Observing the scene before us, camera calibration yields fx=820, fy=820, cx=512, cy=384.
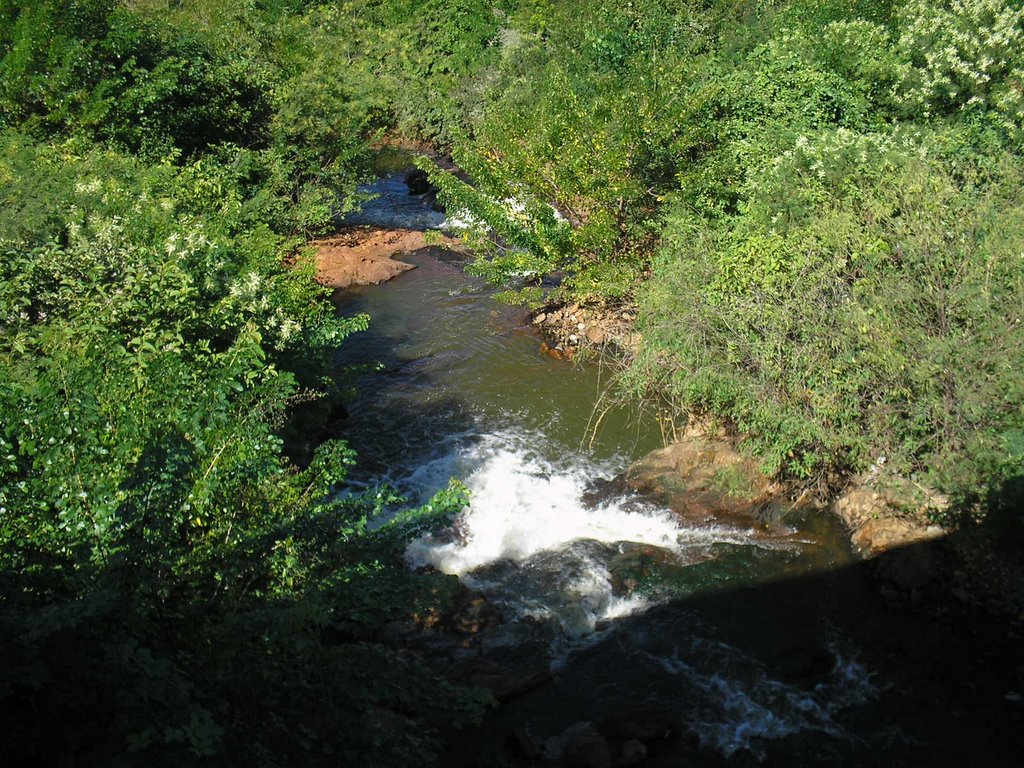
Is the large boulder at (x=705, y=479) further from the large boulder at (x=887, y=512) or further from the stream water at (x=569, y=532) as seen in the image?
the large boulder at (x=887, y=512)

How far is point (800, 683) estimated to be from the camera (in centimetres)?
965

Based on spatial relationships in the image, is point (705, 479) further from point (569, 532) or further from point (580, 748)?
point (580, 748)

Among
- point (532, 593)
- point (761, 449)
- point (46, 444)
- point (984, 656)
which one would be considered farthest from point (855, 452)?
point (46, 444)

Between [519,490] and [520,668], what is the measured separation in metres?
3.62

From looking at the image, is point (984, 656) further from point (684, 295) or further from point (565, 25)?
point (565, 25)

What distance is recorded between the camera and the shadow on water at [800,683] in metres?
8.82

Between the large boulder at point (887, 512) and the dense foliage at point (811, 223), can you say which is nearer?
the dense foliage at point (811, 223)

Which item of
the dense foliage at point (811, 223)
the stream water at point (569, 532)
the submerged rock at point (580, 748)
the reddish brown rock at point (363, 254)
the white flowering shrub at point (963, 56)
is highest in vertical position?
the white flowering shrub at point (963, 56)

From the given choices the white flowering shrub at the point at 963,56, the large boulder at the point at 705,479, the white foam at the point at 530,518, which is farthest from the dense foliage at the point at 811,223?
the white foam at the point at 530,518

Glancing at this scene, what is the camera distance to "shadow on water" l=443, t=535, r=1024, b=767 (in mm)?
8820

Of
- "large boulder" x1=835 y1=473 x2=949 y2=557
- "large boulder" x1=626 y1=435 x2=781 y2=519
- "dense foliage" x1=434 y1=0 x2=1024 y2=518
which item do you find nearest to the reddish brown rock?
"dense foliage" x1=434 y1=0 x2=1024 y2=518

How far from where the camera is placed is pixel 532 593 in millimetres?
11234

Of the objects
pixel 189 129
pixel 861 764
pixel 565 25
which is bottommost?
pixel 861 764

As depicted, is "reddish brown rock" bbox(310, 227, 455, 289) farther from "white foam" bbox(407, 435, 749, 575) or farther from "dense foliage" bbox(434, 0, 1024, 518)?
"white foam" bbox(407, 435, 749, 575)
